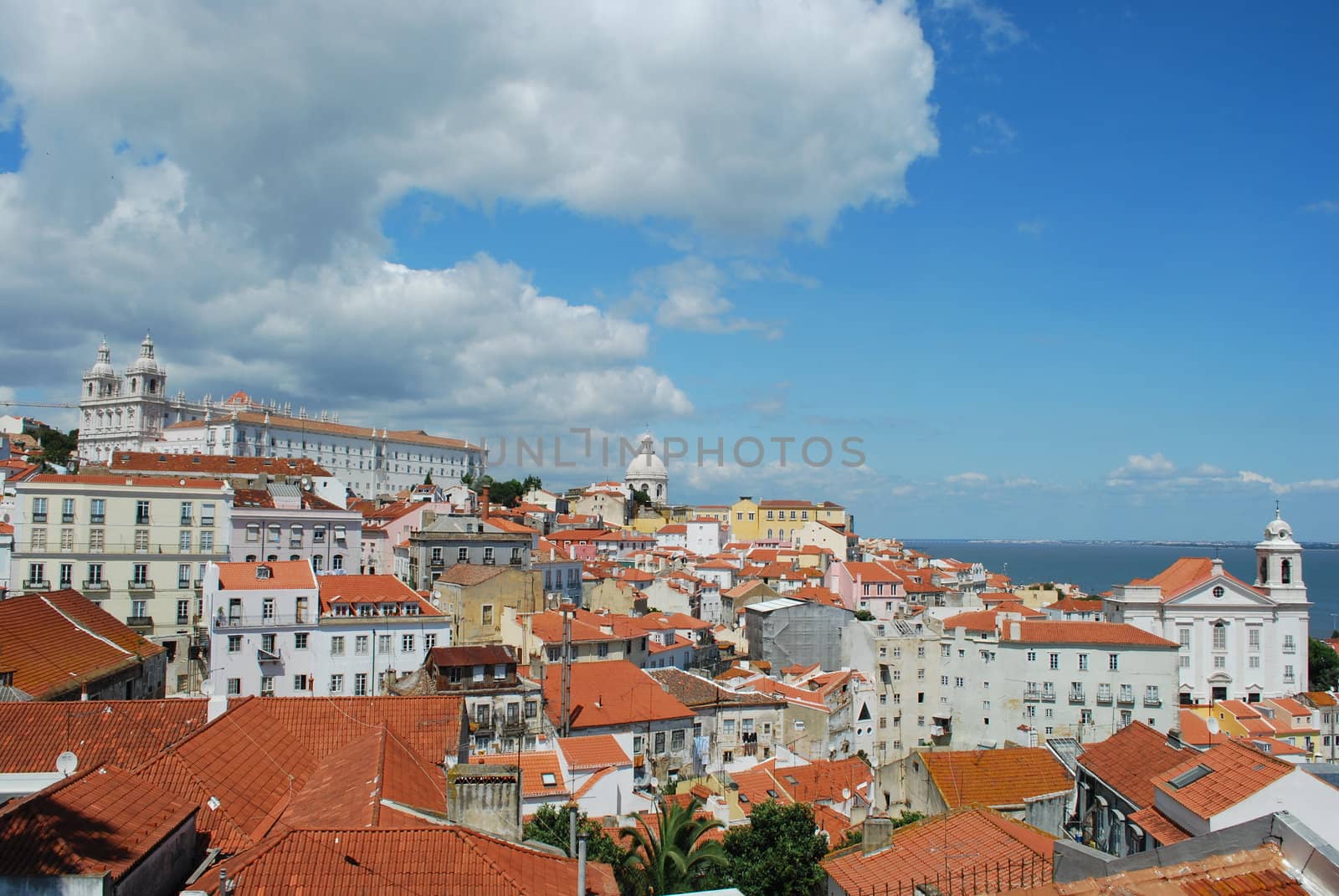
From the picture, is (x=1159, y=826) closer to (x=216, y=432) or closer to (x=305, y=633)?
(x=305, y=633)

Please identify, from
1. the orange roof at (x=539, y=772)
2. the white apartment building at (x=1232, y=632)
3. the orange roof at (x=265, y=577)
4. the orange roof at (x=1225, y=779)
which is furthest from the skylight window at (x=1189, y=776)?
the white apartment building at (x=1232, y=632)

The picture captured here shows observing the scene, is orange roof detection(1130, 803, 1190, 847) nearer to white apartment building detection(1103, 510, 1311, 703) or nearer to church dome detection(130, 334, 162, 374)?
white apartment building detection(1103, 510, 1311, 703)

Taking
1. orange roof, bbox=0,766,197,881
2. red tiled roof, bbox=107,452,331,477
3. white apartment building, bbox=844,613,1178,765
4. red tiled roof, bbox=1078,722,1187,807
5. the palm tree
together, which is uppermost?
red tiled roof, bbox=107,452,331,477

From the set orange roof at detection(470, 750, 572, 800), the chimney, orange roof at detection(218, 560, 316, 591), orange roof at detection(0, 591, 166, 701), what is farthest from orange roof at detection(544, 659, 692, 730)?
the chimney

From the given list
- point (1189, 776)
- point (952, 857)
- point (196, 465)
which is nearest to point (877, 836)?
point (952, 857)

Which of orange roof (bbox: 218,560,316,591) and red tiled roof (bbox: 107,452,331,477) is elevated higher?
red tiled roof (bbox: 107,452,331,477)

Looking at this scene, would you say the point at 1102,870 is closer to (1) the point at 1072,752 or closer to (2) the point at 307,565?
(1) the point at 1072,752

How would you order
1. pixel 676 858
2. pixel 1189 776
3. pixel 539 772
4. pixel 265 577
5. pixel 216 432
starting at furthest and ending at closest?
pixel 216 432 < pixel 265 577 < pixel 539 772 < pixel 676 858 < pixel 1189 776

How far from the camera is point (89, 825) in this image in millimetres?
8953

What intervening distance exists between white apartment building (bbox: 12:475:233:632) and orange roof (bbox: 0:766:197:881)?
2847cm

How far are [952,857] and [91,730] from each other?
13717mm

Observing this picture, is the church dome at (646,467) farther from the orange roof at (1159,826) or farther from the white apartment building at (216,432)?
the orange roof at (1159,826)

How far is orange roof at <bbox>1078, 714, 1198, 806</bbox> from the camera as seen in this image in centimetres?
1468

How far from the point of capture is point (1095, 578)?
197375mm
